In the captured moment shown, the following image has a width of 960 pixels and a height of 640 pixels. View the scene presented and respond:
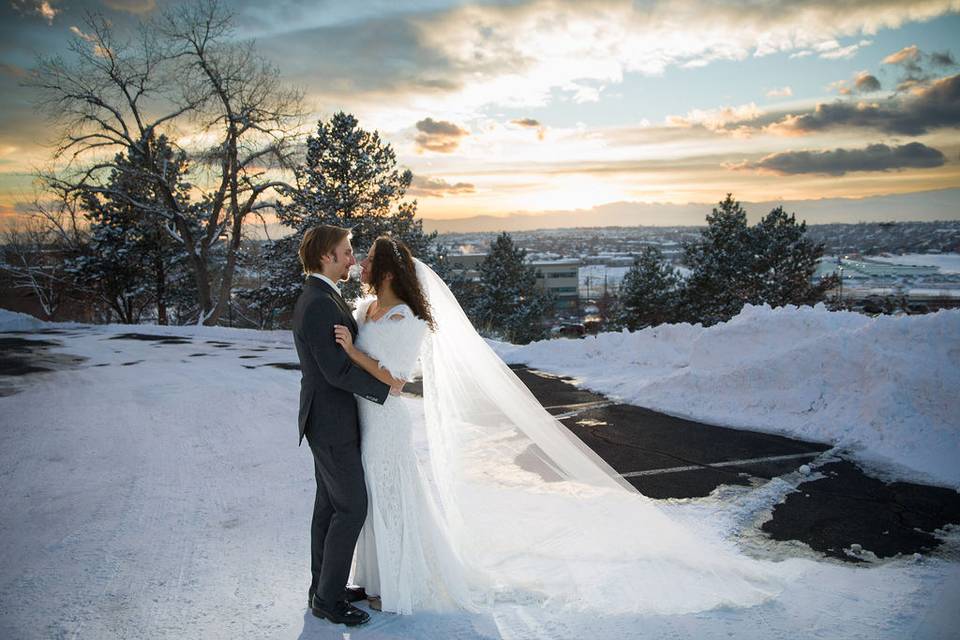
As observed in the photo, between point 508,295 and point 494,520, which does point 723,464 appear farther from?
point 508,295

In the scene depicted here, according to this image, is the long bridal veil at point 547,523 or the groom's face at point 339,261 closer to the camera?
the groom's face at point 339,261

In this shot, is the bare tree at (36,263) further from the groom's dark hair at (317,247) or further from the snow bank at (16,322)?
the groom's dark hair at (317,247)

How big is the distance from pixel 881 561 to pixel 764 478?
1681 millimetres

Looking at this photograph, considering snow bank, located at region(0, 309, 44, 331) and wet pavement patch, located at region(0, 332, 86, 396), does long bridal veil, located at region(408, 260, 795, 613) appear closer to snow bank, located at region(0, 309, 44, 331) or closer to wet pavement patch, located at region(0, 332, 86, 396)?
wet pavement patch, located at region(0, 332, 86, 396)

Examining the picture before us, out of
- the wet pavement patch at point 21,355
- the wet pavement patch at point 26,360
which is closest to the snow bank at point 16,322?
the wet pavement patch at point 21,355

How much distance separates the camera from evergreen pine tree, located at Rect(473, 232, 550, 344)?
39375 millimetres

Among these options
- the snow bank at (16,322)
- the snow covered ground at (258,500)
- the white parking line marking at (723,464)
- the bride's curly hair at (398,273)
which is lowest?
Result: the white parking line marking at (723,464)

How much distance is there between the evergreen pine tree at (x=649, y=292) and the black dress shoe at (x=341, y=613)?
34442 mm

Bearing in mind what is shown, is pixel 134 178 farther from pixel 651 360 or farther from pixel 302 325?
pixel 302 325

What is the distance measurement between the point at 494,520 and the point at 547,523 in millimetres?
415

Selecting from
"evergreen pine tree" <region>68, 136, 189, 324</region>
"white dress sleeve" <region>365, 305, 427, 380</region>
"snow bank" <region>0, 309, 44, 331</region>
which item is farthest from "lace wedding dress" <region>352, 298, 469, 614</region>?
"evergreen pine tree" <region>68, 136, 189, 324</region>

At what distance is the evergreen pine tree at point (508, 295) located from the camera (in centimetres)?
3938

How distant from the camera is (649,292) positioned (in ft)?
120

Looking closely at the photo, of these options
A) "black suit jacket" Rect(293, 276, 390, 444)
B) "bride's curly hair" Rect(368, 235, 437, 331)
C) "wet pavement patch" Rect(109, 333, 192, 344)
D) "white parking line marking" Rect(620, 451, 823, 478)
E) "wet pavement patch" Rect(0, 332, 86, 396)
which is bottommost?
"white parking line marking" Rect(620, 451, 823, 478)
